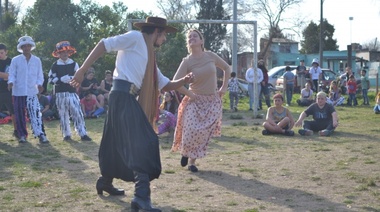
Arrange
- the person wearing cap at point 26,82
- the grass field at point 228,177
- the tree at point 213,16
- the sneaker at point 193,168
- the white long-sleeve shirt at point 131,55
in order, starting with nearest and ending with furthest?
1. the white long-sleeve shirt at point 131,55
2. the grass field at point 228,177
3. the sneaker at point 193,168
4. the person wearing cap at point 26,82
5. the tree at point 213,16

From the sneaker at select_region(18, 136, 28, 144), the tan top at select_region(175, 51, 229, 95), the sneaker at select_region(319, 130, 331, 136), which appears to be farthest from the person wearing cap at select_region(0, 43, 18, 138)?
the sneaker at select_region(319, 130, 331, 136)

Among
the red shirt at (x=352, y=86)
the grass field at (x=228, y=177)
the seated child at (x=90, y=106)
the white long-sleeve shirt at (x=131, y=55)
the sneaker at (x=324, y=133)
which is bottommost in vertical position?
the grass field at (x=228, y=177)

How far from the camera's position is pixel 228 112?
22.2 meters

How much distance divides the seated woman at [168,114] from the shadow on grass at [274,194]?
5.14m

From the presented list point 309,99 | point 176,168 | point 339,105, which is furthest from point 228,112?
point 176,168

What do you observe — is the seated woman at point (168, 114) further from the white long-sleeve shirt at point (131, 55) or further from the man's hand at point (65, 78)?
the white long-sleeve shirt at point (131, 55)

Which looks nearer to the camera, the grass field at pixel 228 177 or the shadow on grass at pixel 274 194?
the shadow on grass at pixel 274 194

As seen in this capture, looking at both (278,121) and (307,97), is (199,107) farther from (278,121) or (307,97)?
(307,97)

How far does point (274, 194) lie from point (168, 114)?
22.6 feet

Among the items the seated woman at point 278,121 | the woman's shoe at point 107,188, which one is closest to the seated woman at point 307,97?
the seated woman at point 278,121

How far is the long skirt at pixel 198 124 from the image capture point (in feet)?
30.2

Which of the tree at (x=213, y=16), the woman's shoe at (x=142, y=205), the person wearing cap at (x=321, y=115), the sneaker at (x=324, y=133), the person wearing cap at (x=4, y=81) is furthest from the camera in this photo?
the tree at (x=213, y=16)

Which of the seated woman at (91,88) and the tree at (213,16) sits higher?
the tree at (213,16)

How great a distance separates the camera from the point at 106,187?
7340 mm
